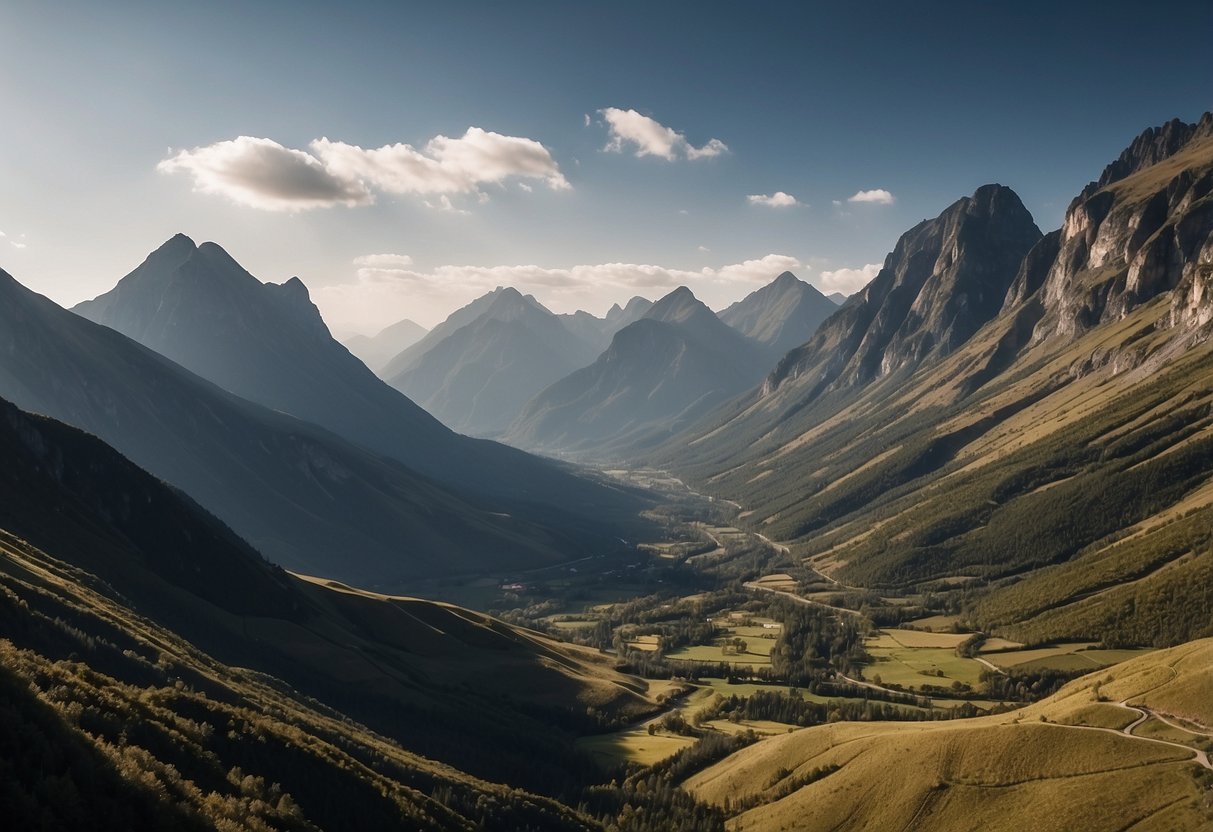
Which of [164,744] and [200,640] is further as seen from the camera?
[200,640]

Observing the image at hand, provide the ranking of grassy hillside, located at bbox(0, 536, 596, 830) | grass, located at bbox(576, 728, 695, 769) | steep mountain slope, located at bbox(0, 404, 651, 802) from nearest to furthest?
1. grassy hillside, located at bbox(0, 536, 596, 830)
2. steep mountain slope, located at bbox(0, 404, 651, 802)
3. grass, located at bbox(576, 728, 695, 769)

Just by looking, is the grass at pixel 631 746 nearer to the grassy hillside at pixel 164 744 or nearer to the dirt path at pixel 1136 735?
the grassy hillside at pixel 164 744

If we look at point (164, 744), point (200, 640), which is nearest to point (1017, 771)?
point (164, 744)

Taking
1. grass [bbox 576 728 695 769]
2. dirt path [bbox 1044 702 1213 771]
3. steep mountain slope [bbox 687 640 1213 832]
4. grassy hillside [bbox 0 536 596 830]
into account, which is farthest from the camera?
grass [bbox 576 728 695 769]

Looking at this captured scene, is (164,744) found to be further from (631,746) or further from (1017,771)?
(631,746)

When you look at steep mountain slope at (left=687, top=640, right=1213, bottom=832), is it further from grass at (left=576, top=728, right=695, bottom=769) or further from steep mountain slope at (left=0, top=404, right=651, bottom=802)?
steep mountain slope at (left=0, top=404, right=651, bottom=802)

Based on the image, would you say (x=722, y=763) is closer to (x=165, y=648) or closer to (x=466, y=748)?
(x=466, y=748)

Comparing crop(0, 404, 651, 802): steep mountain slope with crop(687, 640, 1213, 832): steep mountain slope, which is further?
crop(0, 404, 651, 802): steep mountain slope

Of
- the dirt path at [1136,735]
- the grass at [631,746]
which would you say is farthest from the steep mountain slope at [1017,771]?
the grass at [631,746]

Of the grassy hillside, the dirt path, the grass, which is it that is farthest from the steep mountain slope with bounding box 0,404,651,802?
the dirt path
